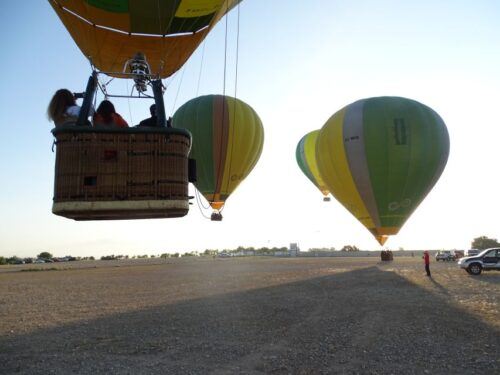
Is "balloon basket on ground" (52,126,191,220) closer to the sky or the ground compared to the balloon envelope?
closer to the ground

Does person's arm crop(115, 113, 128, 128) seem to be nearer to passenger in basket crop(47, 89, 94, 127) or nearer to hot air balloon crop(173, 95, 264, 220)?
passenger in basket crop(47, 89, 94, 127)

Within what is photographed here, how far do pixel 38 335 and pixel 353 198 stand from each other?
683 inches

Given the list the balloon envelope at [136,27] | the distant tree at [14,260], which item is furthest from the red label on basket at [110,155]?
the distant tree at [14,260]

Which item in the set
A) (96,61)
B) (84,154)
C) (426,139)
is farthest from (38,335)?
(426,139)

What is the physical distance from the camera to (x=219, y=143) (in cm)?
2095

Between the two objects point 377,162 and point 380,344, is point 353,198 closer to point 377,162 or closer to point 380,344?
point 377,162

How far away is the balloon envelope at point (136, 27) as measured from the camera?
6.25 m

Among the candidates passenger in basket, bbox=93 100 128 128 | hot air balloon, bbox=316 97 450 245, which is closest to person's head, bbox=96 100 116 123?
passenger in basket, bbox=93 100 128 128

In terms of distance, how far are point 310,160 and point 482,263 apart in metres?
16.1

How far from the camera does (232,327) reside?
390 inches

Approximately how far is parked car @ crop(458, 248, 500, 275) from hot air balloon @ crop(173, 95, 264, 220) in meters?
12.5

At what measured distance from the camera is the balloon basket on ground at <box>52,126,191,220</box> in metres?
3.43

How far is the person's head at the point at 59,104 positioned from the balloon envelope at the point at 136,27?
2.32 metres

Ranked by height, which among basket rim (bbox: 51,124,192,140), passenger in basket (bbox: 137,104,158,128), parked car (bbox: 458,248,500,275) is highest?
passenger in basket (bbox: 137,104,158,128)
